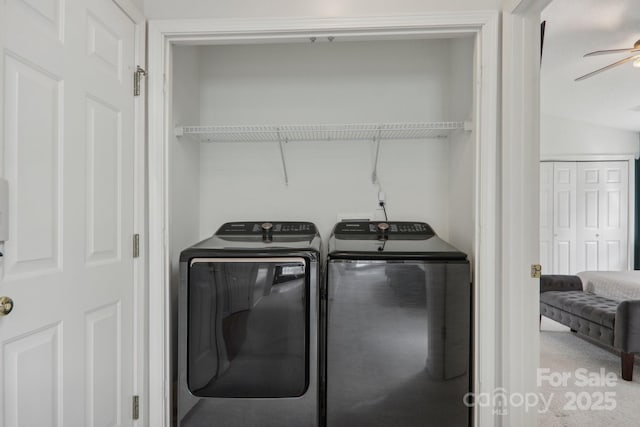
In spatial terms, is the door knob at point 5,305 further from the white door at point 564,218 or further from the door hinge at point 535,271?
the white door at point 564,218

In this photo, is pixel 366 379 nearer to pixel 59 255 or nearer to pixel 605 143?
pixel 59 255

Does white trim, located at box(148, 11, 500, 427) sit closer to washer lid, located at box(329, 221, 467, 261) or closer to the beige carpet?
washer lid, located at box(329, 221, 467, 261)

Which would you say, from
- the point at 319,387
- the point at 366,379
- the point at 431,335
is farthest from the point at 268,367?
the point at 431,335

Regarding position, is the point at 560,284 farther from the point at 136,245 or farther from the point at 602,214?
the point at 136,245

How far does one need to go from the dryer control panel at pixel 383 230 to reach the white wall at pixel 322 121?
12cm

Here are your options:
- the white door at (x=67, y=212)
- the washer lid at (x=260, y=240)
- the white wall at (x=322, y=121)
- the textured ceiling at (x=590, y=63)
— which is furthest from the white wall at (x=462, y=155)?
the white door at (x=67, y=212)

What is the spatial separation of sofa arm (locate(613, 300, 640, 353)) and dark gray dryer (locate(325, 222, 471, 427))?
1.73 m

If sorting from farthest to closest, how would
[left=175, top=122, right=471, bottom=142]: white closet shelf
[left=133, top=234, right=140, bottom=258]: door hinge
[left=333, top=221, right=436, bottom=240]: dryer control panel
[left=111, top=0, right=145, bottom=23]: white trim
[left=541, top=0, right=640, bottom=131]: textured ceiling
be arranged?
1. [left=541, top=0, right=640, bottom=131]: textured ceiling
2. [left=333, top=221, right=436, bottom=240]: dryer control panel
3. [left=175, top=122, right=471, bottom=142]: white closet shelf
4. [left=133, top=234, right=140, bottom=258]: door hinge
5. [left=111, top=0, right=145, bottom=23]: white trim

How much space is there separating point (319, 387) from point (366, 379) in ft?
0.72

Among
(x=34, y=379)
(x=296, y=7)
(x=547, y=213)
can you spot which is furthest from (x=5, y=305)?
(x=547, y=213)

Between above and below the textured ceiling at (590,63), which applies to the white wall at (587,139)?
below

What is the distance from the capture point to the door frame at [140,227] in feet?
5.27

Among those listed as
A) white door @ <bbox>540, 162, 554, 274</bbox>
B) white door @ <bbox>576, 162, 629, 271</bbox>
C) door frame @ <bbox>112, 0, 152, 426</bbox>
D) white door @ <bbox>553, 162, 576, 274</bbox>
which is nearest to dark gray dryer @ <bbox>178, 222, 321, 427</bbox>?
door frame @ <bbox>112, 0, 152, 426</bbox>

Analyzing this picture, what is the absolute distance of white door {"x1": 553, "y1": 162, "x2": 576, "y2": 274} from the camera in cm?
523
